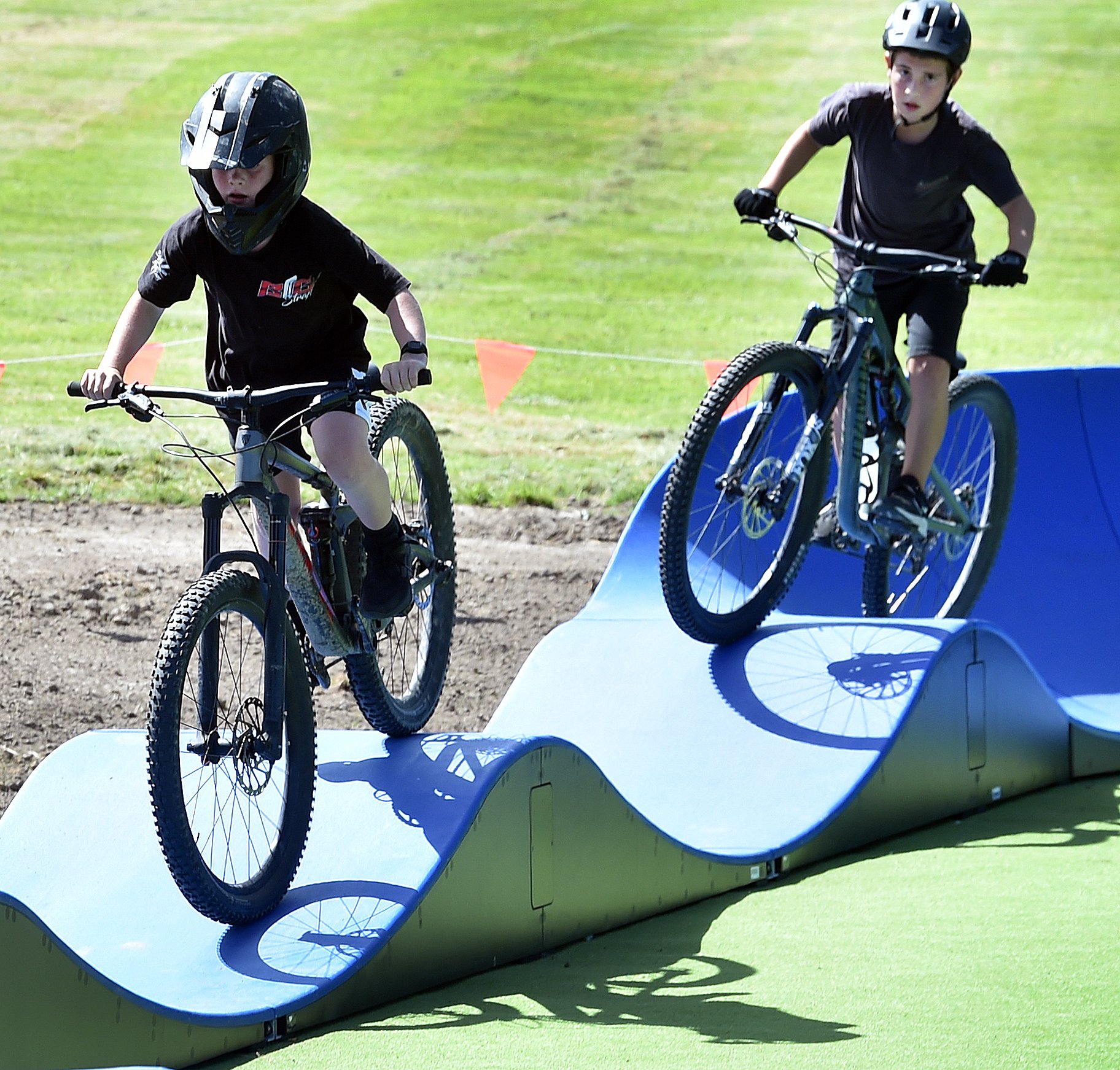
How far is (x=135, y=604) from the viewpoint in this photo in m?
7.50

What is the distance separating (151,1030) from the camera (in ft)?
11.3

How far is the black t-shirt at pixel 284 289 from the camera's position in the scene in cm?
408

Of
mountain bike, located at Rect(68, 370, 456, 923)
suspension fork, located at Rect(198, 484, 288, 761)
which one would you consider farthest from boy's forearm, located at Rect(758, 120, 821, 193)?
suspension fork, located at Rect(198, 484, 288, 761)

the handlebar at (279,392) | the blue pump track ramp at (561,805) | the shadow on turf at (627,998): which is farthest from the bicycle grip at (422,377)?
the shadow on turf at (627,998)

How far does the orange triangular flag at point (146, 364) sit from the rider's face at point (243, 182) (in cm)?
475

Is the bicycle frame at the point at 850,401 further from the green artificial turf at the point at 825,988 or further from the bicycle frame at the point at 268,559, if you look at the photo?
the bicycle frame at the point at 268,559

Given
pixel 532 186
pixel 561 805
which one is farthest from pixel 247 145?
pixel 532 186

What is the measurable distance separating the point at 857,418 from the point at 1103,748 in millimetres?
1536

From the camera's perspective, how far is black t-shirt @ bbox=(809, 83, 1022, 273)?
5574 mm

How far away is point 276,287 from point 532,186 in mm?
12246

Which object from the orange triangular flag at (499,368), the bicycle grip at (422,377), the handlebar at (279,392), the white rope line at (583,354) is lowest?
the handlebar at (279,392)

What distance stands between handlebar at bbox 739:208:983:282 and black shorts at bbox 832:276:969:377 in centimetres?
15

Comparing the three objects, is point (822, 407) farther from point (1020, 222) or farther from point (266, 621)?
point (266, 621)

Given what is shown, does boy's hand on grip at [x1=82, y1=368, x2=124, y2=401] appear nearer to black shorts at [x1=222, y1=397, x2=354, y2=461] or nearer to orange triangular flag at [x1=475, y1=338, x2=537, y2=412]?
black shorts at [x1=222, y1=397, x2=354, y2=461]
